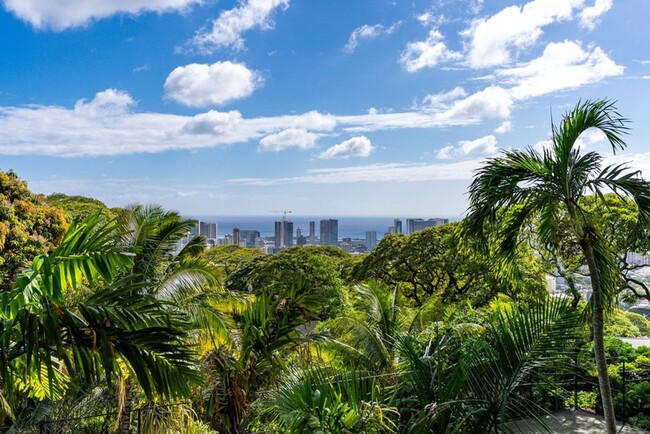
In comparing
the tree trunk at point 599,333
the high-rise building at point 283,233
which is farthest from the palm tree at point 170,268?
the high-rise building at point 283,233

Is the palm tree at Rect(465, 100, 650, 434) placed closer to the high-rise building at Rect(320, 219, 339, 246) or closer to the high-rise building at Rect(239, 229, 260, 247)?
the high-rise building at Rect(239, 229, 260, 247)

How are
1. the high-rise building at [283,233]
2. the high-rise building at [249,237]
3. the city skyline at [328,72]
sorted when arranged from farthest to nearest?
the high-rise building at [249,237], the high-rise building at [283,233], the city skyline at [328,72]

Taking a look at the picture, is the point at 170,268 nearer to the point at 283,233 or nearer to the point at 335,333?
the point at 335,333

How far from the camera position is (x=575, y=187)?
378 centimetres

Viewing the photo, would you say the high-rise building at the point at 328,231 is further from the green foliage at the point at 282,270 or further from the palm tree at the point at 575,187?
the palm tree at the point at 575,187

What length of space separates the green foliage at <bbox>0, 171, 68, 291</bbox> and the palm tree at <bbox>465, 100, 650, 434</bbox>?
29.3 feet

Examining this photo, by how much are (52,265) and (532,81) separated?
26.3ft

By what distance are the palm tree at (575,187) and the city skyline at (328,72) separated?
0.54ft

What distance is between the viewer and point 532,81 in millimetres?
7973

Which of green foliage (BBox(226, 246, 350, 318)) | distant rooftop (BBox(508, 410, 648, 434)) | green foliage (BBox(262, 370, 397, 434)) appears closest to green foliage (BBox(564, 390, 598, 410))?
distant rooftop (BBox(508, 410, 648, 434))

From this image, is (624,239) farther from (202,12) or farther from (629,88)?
(202,12)

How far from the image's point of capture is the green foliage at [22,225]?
946 centimetres

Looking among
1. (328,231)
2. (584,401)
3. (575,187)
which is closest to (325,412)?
(575,187)

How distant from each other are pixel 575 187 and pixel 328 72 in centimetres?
1347
